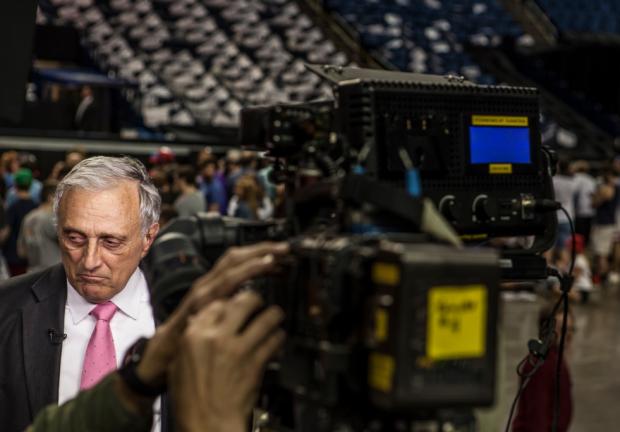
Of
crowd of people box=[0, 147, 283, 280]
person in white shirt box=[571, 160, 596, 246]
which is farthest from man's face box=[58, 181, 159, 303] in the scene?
person in white shirt box=[571, 160, 596, 246]

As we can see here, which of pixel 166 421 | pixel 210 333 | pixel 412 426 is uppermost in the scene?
pixel 210 333

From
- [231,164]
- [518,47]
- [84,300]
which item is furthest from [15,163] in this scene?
[518,47]

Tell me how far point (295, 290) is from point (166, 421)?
3.68 feet

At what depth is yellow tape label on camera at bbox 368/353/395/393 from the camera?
1.15 m

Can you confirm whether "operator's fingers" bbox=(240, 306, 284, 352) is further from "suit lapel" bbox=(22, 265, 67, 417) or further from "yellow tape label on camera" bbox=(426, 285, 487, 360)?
"suit lapel" bbox=(22, 265, 67, 417)

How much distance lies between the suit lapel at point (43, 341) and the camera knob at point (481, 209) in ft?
3.30

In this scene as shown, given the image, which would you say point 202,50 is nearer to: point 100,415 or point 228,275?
point 100,415

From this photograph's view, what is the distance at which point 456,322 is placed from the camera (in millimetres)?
1166

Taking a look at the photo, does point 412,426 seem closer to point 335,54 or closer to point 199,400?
point 199,400

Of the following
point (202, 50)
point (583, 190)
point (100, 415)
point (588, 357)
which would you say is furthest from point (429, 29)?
point (100, 415)

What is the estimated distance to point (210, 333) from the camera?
120 cm

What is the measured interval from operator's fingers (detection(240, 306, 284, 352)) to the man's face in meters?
1.14

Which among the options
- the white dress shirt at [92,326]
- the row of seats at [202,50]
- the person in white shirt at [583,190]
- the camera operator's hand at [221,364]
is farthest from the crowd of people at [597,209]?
the camera operator's hand at [221,364]

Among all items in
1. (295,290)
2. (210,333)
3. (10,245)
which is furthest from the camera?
(10,245)
